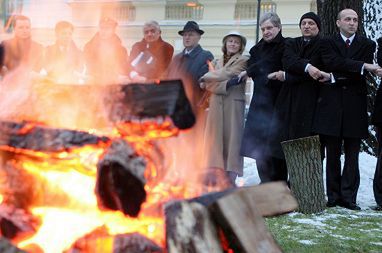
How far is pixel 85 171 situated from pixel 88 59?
2.92 meters

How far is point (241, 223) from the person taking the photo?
2.84 meters

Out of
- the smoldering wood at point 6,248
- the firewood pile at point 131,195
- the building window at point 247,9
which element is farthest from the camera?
the building window at point 247,9

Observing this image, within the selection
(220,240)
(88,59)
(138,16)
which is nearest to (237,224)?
(220,240)

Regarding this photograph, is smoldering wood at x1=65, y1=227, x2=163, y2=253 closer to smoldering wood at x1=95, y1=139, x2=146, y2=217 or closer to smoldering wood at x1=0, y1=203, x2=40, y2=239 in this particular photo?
smoldering wood at x1=95, y1=139, x2=146, y2=217

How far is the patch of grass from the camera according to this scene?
4297 millimetres

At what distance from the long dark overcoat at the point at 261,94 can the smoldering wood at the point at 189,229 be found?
3.79 meters

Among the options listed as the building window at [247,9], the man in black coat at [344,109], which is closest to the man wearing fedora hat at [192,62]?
the man in black coat at [344,109]

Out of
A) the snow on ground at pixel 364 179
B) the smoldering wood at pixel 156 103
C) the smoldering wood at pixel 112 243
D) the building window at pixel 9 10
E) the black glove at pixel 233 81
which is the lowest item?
the snow on ground at pixel 364 179

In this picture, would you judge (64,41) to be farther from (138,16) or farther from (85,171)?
(85,171)

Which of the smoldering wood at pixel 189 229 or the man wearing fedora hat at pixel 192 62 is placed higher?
the man wearing fedora hat at pixel 192 62

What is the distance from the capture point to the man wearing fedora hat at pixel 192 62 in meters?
6.73

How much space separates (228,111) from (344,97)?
4.71 feet

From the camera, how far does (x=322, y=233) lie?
4.82 m

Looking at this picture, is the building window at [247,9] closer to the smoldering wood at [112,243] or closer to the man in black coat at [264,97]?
the man in black coat at [264,97]
